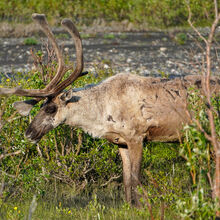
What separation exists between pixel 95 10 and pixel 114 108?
1176 inches

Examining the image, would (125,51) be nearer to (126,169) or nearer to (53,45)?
(126,169)

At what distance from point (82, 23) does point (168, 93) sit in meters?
27.3

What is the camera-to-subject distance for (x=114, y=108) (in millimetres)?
7074

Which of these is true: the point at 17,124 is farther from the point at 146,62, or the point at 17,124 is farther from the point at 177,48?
the point at 177,48

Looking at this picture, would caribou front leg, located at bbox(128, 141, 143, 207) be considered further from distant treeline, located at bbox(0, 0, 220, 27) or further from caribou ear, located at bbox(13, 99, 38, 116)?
distant treeline, located at bbox(0, 0, 220, 27)

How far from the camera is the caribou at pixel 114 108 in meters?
6.95

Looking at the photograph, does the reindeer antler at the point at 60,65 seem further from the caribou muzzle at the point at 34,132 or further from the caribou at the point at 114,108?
the caribou muzzle at the point at 34,132

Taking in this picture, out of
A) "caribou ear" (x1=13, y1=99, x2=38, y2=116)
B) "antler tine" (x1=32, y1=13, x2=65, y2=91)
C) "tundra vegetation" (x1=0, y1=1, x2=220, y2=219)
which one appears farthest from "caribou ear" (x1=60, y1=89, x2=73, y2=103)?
"tundra vegetation" (x1=0, y1=1, x2=220, y2=219)

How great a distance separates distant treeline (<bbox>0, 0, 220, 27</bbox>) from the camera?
107ft

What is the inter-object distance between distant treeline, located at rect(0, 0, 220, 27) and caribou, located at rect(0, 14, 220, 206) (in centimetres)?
2491

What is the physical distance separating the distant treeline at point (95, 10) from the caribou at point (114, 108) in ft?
81.7

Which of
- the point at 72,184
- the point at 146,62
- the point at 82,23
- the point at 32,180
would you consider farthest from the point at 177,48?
the point at 32,180

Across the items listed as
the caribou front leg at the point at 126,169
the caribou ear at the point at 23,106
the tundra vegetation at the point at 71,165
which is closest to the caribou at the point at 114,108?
the caribou ear at the point at 23,106

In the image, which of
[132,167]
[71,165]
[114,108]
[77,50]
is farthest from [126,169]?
[77,50]
